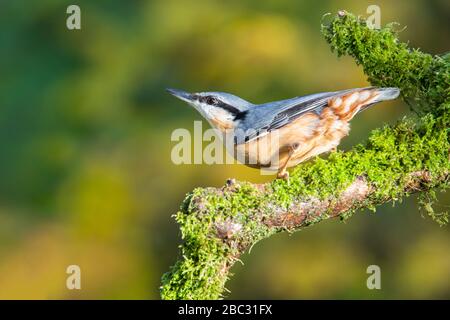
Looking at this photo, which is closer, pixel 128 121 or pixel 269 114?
pixel 269 114

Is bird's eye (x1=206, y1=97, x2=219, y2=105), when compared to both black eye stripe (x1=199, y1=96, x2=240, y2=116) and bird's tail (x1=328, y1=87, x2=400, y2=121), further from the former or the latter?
bird's tail (x1=328, y1=87, x2=400, y2=121)

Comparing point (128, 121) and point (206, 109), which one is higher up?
point (128, 121)

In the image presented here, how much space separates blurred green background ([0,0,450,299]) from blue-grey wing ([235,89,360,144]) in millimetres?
2663

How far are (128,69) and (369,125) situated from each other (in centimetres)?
228

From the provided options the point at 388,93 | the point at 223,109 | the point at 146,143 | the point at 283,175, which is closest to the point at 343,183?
the point at 283,175

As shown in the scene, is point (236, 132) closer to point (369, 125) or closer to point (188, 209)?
point (188, 209)

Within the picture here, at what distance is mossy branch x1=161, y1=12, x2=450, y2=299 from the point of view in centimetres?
281

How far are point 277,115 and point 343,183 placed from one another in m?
0.68

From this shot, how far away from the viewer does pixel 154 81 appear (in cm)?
707

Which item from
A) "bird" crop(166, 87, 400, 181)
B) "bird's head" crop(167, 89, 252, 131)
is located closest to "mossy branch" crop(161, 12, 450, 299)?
"bird" crop(166, 87, 400, 181)
